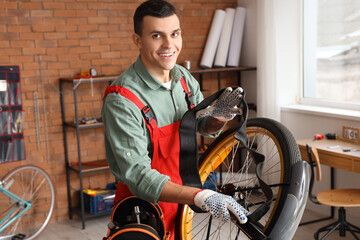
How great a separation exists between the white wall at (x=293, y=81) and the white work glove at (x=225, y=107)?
108 inches

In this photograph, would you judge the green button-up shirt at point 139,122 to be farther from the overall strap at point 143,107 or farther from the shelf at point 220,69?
the shelf at point 220,69

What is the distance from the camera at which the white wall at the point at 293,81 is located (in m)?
4.48

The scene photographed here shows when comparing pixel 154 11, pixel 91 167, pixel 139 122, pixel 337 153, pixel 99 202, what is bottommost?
pixel 99 202

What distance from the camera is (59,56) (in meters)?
4.70

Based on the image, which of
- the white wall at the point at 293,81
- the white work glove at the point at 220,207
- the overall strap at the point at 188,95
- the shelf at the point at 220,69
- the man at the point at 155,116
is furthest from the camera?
the shelf at the point at 220,69

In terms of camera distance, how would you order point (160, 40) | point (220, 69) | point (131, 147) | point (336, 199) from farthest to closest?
point (220, 69)
point (336, 199)
point (160, 40)
point (131, 147)

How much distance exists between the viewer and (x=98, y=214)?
4.69 metres

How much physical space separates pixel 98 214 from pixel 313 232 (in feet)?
6.82

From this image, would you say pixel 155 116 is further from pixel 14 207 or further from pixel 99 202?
pixel 14 207

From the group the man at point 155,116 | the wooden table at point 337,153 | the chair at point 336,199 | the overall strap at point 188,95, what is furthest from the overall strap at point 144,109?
the wooden table at point 337,153

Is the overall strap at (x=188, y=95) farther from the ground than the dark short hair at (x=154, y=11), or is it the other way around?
the dark short hair at (x=154, y=11)

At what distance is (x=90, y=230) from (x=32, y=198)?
2.34ft

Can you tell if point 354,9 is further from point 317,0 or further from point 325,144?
point 325,144

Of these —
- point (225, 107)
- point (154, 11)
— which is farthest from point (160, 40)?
point (225, 107)
